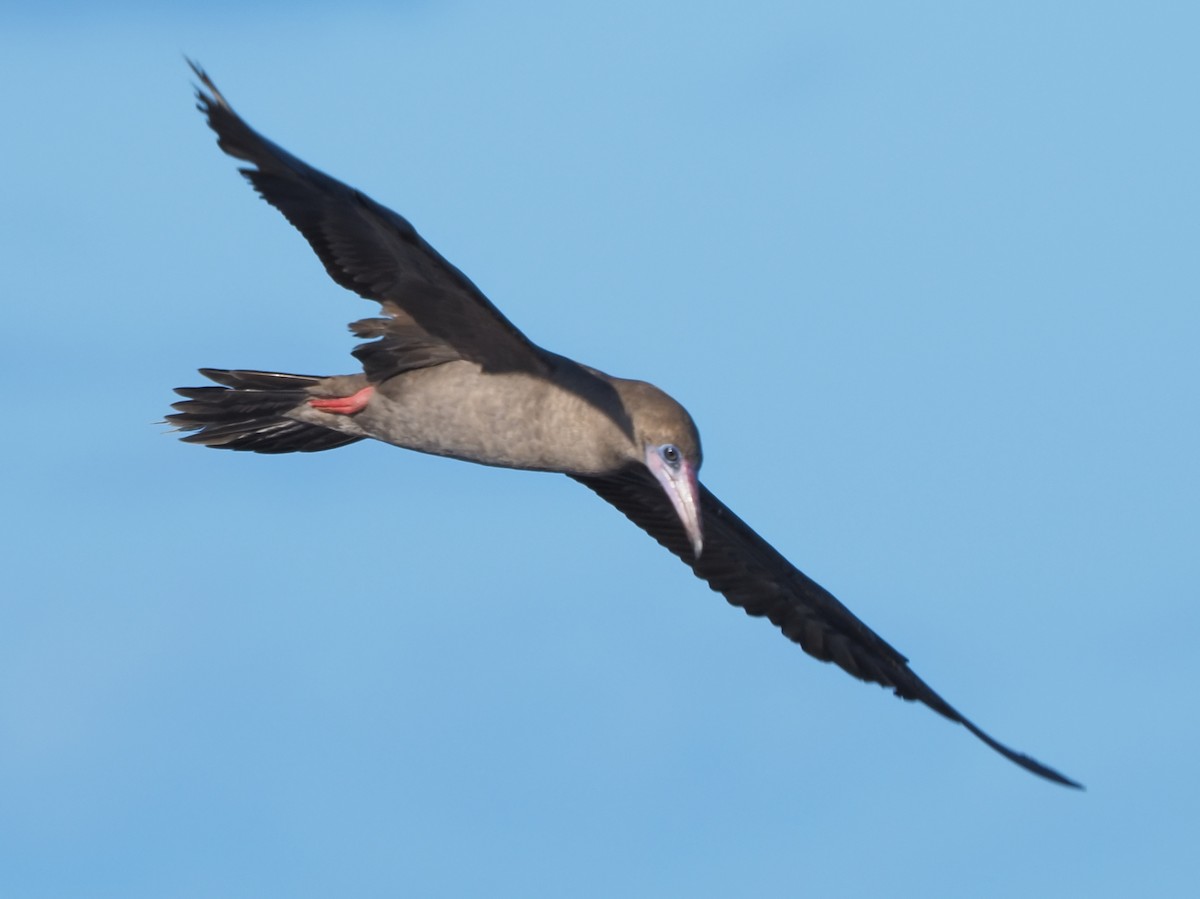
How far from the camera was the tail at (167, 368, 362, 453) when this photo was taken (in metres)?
12.0

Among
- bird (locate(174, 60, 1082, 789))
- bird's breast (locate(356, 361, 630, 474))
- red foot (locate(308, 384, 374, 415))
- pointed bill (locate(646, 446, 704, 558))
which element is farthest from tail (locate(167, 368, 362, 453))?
pointed bill (locate(646, 446, 704, 558))

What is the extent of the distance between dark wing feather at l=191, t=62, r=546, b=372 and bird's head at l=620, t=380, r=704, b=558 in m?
0.62

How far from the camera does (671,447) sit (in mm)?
10594

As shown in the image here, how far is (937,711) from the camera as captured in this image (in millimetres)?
12766

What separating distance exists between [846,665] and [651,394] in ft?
11.0

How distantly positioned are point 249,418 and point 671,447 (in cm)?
291

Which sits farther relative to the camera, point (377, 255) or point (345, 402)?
point (345, 402)

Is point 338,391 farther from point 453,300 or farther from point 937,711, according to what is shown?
point 937,711

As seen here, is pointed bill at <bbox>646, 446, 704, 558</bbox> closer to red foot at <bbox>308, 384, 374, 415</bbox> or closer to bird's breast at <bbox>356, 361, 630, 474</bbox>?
bird's breast at <bbox>356, 361, 630, 474</bbox>

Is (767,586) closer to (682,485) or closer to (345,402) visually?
(682,485)

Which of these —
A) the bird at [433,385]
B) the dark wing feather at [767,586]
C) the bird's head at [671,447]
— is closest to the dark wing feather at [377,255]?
the bird at [433,385]

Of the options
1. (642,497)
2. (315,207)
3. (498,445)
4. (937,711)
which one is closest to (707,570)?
(642,497)

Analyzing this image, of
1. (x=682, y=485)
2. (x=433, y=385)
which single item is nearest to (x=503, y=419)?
→ (x=433, y=385)

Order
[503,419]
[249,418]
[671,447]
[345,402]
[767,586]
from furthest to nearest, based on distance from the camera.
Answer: [767,586]
[249,418]
[345,402]
[503,419]
[671,447]
